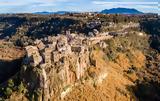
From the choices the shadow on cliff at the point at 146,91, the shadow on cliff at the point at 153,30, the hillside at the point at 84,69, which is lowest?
the shadow on cliff at the point at 146,91

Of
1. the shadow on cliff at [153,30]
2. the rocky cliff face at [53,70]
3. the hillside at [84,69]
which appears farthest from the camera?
the shadow on cliff at [153,30]

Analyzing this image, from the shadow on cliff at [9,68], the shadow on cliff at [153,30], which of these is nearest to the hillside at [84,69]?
the shadow on cliff at [9,68]

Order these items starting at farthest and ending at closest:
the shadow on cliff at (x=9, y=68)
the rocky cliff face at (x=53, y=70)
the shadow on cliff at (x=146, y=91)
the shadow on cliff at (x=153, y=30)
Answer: the shadow on cliff at (x=153, y=30) → the shadow on cliff at (x=146, y=91) → the shadow on cliff at (x=9, y=68) → the rocky cliff face at (x=53, y=70)

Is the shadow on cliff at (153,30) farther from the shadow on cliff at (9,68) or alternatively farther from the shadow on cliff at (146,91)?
the shadow on cliff at (9,68)

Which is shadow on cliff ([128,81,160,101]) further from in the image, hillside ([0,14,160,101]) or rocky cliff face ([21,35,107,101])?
rocky cliff face ([21,35,107,101])

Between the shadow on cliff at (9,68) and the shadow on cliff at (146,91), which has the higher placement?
the shadow on cliff at (9,68)

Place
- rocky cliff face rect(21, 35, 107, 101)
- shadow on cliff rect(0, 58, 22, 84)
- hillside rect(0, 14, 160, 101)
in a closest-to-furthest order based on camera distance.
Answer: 1. rocky cliff face rect(21, 35, 107, 101)
2. hillside rect(0, 14, 160, 101)
3. shadow on cliff rect(0, 58, 22, 84)

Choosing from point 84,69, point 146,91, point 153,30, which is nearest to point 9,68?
point 84,69

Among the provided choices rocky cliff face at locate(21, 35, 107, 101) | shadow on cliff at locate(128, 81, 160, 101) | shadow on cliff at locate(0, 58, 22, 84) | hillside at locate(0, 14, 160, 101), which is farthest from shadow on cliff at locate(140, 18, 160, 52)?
shadow on cliff at locate(0, 58, 22, 84)

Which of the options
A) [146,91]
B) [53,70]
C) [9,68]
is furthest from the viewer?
[146,91]

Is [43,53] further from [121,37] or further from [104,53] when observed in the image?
[121,37]

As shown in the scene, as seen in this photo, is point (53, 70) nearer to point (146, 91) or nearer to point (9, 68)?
point (9, 68)

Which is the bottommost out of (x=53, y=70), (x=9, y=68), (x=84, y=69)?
(x=9, y=68)
